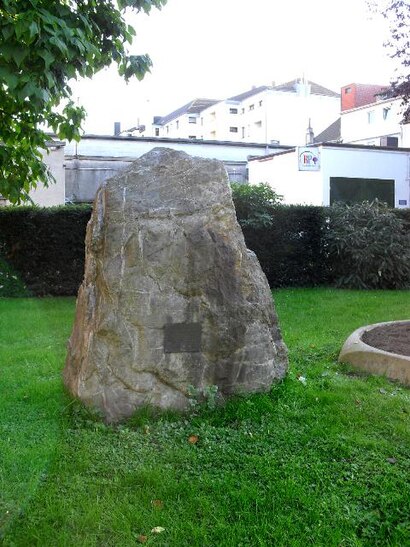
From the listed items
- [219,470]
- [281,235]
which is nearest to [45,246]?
[281,235]

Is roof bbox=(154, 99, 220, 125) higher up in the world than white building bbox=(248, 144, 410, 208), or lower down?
higher up

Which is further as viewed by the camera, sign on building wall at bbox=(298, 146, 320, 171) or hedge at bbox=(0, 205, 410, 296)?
sign on building wall at bbox=(298, 146, 320, 171)

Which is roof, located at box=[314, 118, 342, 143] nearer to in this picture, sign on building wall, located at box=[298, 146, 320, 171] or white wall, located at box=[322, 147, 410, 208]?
white wall, located at box=[322, 147, 410, 208]

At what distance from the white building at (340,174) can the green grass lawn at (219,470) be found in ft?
44.9

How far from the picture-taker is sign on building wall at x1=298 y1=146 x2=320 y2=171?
60.6 feet

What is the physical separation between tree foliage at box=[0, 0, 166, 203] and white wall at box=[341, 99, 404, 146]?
31.3m

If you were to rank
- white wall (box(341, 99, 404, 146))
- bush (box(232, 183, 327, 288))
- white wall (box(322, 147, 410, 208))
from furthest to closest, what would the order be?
white wall (box(341, 99, 404, 146)) < white wall (box(322, 147, 410, 208)) < bush (box(232, 183, 327, 288))

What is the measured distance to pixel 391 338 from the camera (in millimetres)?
6523

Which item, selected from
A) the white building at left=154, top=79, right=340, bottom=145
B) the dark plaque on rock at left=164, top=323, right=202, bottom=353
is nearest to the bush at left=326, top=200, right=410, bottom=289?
the dark plaque on rock at left=164, top=323, right=202, bottom=353

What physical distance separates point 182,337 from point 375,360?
6.89 ft

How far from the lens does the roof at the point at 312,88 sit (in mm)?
52369

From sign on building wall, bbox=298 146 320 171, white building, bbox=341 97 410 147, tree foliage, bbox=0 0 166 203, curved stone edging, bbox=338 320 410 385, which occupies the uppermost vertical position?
white building, bbox=341 97 410 147

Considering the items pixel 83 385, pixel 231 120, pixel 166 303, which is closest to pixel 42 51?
pixel 166 303

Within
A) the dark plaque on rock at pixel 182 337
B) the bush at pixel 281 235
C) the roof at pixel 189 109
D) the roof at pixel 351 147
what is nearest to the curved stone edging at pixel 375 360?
the dark plaque on rock at pixel 182 337
